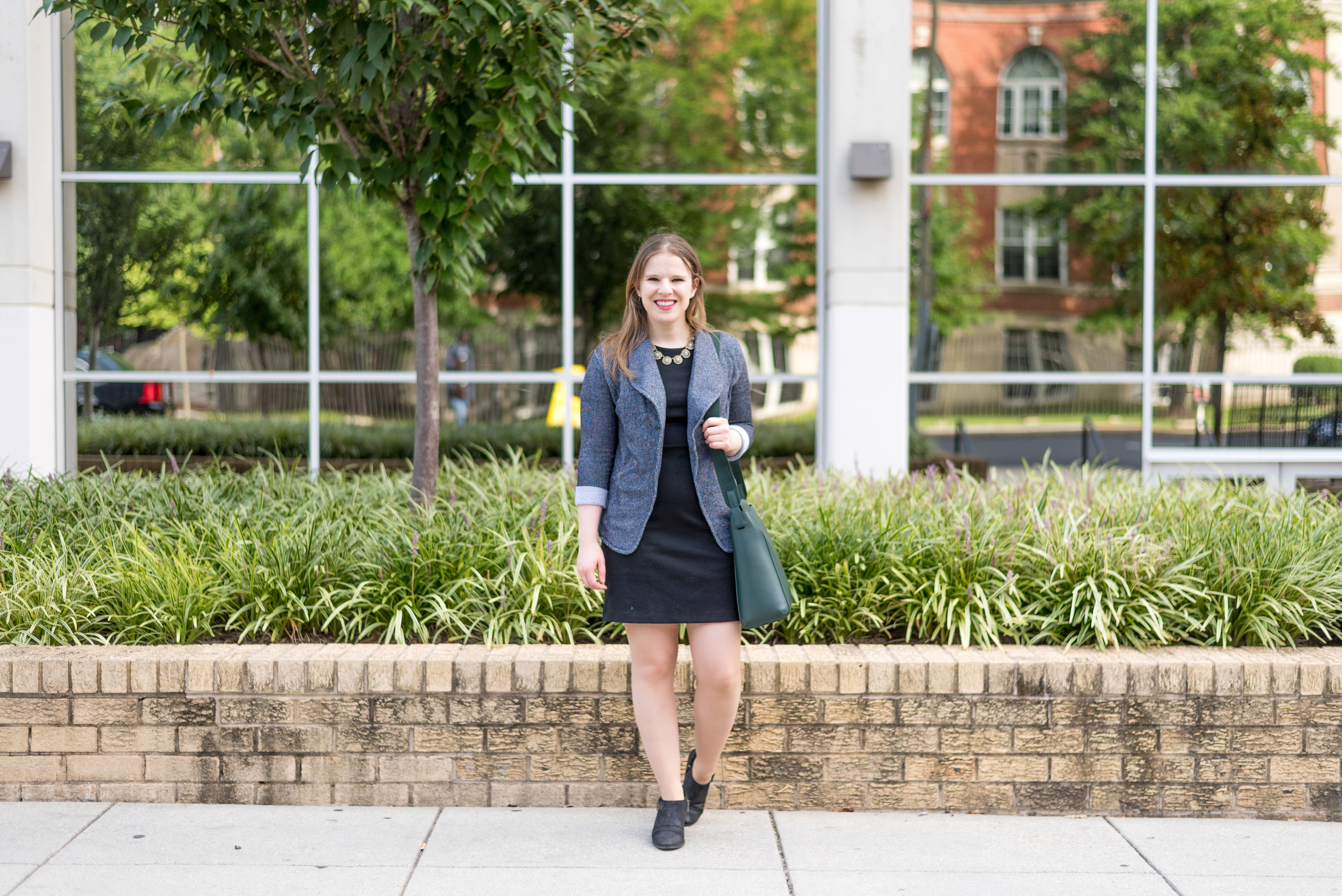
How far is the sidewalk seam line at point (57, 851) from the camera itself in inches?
136

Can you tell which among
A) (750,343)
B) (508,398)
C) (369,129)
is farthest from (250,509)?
(750,343)

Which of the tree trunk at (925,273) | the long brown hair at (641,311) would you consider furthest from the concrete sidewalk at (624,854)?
the tree trunk at (925,273)

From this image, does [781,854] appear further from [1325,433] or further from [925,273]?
[1325,433]

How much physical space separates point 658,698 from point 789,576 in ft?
3.73

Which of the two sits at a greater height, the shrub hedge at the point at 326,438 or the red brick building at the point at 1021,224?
the red brick building at the point at 1021,224

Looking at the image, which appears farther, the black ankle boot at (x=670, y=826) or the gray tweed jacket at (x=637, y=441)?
the black ankle boot at (x=670, y=826)

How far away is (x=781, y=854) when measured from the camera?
150 inches

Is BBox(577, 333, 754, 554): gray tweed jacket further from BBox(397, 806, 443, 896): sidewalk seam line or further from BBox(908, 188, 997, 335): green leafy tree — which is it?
BBox(908, 188, 997, 335): green leafy tree

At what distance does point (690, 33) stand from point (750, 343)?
8.22ft

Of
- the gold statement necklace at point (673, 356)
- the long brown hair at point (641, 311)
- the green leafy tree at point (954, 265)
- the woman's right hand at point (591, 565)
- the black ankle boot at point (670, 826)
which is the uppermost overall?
the green leafy tree at point (954, 265)

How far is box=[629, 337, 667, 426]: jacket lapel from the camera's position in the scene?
11.9 ft

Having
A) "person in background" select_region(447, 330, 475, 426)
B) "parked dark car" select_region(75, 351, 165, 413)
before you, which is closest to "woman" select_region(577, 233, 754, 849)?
"person in background" select_region(447, 330, 475, 426)

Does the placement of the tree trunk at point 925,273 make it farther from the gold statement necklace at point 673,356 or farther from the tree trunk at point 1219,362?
the gold statement necklace at point 673,356

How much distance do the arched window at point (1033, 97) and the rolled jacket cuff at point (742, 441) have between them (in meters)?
6.84
